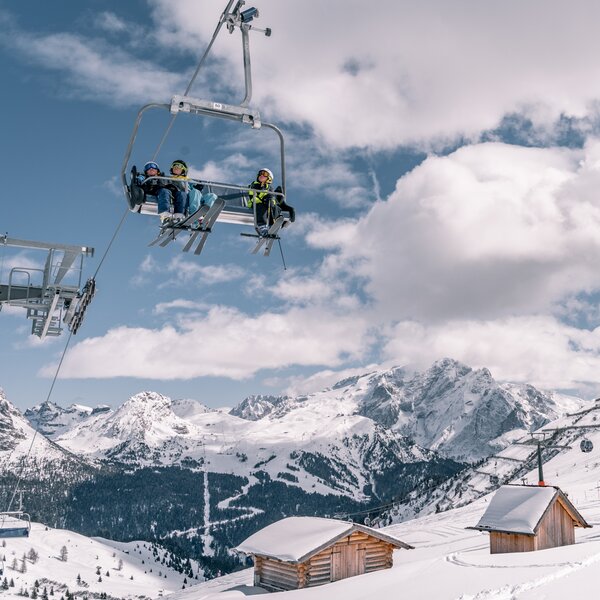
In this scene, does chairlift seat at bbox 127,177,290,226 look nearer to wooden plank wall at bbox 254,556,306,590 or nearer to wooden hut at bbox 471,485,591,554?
wooden plank wall at bbox 254,556,306,590

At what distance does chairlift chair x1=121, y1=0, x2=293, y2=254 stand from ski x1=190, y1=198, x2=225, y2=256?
0.21ft

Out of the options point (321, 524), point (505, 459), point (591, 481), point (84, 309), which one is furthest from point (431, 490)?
point (84, 309)

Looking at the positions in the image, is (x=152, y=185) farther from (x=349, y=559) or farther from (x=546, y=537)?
(x=546, y=537)

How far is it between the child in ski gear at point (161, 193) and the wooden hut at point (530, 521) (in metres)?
30.3

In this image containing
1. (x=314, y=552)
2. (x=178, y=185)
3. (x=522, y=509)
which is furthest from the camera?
(x=522, y=509)

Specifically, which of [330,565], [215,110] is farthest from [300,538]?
[215,110]

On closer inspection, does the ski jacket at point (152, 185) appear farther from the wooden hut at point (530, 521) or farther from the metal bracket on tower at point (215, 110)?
the wooden hut at point (530, 521)

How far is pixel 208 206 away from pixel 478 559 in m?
24.7

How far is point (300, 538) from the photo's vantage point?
36000mm

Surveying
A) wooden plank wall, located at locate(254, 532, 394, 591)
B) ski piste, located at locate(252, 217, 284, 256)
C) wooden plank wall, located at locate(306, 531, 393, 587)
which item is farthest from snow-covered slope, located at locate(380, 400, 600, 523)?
ski piste, located at locate(252, 217, 284, 256)

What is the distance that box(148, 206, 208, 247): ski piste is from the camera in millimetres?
15406

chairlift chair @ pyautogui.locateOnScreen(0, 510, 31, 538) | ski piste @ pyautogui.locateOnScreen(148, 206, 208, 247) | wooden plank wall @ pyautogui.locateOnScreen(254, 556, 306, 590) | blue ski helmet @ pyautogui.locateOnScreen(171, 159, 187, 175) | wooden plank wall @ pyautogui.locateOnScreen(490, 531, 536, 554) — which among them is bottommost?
wooden plank wall @ pyautogui.locateOnScreen(254, 556, 306, 590)

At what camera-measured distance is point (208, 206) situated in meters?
15.6

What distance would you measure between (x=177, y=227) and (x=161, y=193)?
936mm
